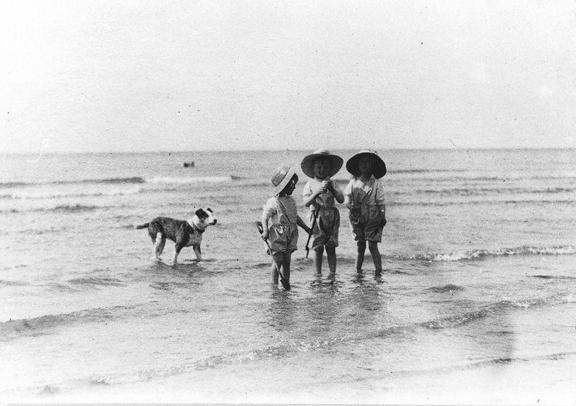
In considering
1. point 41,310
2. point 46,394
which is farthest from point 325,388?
point 41,310

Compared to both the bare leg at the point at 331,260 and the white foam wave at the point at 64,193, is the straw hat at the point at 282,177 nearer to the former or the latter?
the bare leg at the point at 331,260

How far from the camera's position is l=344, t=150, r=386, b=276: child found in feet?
27.2

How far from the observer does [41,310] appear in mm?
6914

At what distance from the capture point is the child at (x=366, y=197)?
27.2 feet

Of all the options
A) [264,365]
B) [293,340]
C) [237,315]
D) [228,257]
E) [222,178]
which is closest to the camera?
[264,365]

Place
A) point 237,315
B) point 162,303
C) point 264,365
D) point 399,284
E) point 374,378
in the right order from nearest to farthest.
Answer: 1. point 374,378
2. point 264,365
3. point 237,315
4. point 162,303
5. point 399,284

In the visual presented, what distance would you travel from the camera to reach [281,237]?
24.0 ft

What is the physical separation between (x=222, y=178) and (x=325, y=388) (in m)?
34.4

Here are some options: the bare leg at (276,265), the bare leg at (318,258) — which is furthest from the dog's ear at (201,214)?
the bare leg at (276,265)

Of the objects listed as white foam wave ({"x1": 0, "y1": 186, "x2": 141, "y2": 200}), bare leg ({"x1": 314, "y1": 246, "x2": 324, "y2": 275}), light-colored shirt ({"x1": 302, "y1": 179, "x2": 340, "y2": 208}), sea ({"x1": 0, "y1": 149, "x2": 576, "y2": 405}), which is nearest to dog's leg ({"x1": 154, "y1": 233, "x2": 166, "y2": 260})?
sea ({"x1": 0, "y1": 149, "x2": 576, "y2": 405})

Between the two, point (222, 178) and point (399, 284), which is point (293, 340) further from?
point (222, 178)

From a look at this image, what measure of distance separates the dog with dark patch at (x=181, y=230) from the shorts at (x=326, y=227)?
2.15 m

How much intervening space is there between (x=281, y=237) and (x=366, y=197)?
1.67 metres

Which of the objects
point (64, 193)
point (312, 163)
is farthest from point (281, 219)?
point (64, 193)
